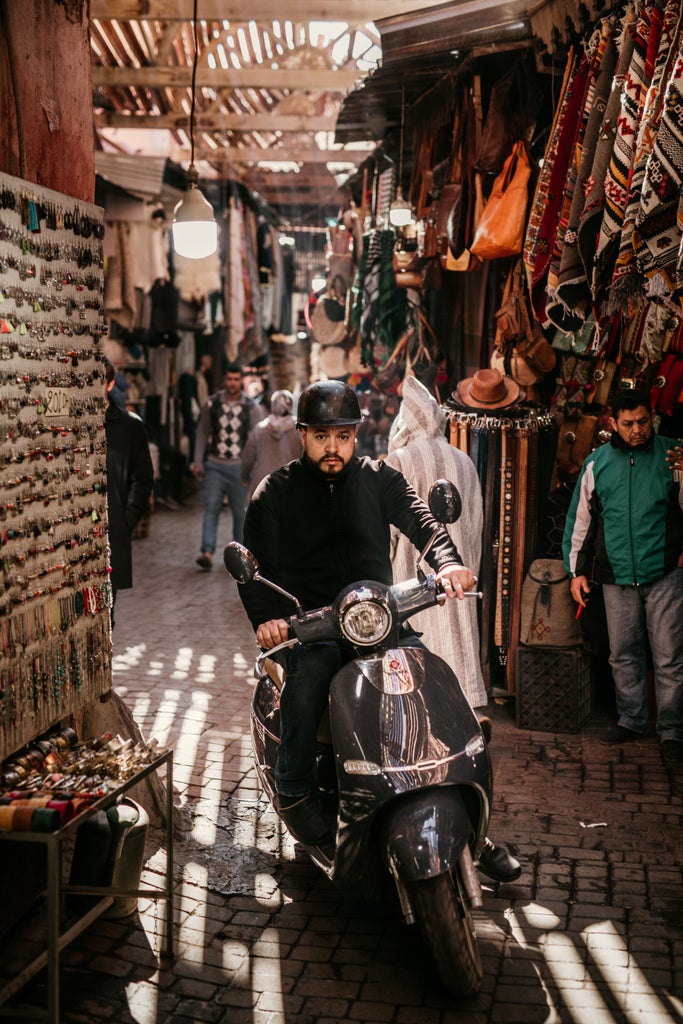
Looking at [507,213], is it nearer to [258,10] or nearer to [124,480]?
[124,480]

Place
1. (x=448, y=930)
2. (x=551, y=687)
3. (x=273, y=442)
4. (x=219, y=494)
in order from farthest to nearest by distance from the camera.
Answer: (x=219, y=494) < (x=273, y=442) < (x=551, y=687) < (x=448, y=930)

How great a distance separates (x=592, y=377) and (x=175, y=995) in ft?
16.2

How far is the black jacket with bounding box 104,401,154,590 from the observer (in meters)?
7.10

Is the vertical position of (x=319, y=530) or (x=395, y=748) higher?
(x=319, y=530)

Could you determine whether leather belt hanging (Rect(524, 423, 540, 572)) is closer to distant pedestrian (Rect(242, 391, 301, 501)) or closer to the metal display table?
the metal display table

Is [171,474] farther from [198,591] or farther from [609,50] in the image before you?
[609,50]

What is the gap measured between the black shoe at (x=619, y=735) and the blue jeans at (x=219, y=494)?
6.30 m

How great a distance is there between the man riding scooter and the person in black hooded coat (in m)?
2.73

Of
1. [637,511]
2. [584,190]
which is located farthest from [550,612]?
[584,190]

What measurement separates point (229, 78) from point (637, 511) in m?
9.48

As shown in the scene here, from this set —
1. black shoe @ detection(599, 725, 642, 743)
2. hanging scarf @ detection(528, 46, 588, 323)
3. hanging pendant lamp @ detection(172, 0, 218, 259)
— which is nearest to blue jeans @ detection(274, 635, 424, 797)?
black shoe @ detection(599, 725, 642, 743)

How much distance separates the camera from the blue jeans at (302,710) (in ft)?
13.5

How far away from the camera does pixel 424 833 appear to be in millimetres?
3588

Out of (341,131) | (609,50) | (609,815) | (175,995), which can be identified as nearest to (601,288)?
(609,50)
